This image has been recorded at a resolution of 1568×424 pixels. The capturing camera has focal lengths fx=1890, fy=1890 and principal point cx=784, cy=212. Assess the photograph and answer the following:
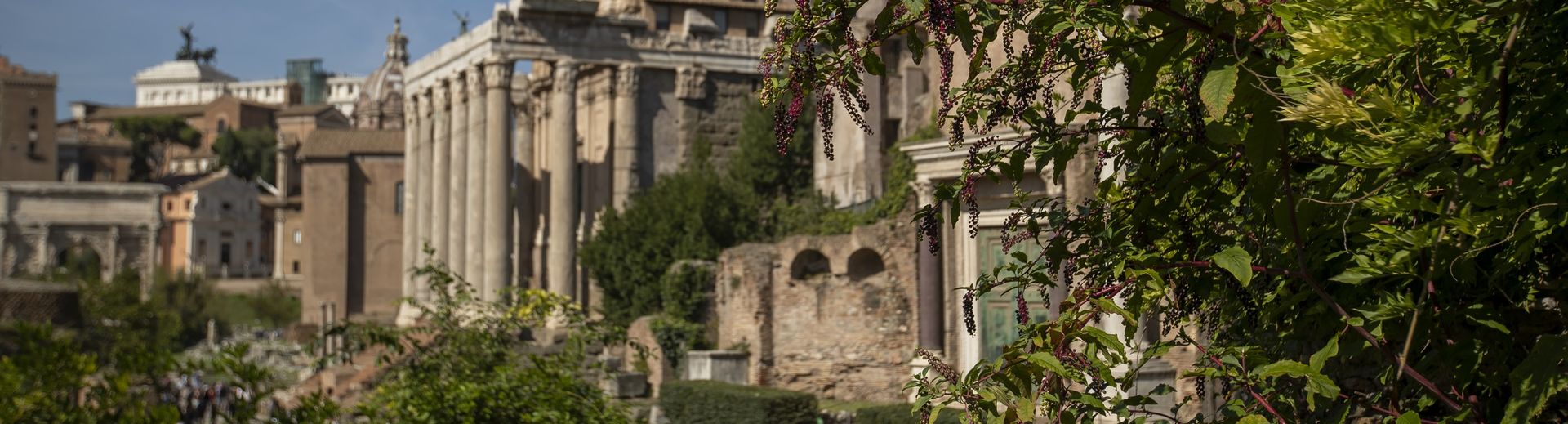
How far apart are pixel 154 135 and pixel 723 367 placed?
360 feet

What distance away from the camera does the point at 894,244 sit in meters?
21.2

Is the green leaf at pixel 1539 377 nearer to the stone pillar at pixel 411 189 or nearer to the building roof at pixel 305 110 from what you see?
the stone pillar at pixel 411 189

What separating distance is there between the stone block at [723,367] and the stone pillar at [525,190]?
13.9 metres

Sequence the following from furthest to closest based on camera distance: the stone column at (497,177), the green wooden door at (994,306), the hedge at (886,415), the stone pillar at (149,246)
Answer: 1. the stone pillar at (149,246)
2. the stone column at (497,177)
3. the green wooden door at (994,306)
4. the hedge at (886,415)

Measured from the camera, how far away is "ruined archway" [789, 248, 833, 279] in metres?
23.3

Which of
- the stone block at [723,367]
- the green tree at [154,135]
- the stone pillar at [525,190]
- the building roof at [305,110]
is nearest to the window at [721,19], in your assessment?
the stone pillar at [525,190]

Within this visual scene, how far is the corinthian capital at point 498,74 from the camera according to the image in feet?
111

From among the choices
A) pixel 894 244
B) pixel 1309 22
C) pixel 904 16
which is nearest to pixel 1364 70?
pixel 1309 22

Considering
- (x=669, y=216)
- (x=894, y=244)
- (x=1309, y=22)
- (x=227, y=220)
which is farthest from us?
(x=227, y=220)

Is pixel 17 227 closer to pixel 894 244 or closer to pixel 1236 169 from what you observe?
pixel 894 244

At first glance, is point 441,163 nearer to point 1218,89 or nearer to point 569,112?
point 569,112

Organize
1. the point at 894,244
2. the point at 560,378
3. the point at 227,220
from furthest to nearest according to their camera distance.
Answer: the point at 227,220 < the point at 894,244 < the point at 560,378

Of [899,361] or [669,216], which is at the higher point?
[669,216]

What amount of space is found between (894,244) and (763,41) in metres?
15.4
